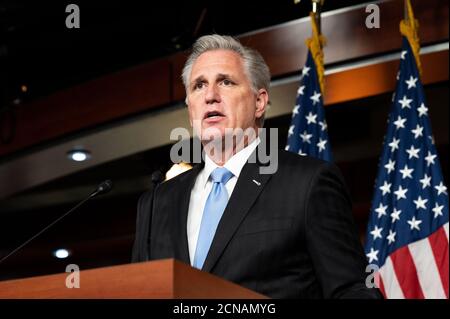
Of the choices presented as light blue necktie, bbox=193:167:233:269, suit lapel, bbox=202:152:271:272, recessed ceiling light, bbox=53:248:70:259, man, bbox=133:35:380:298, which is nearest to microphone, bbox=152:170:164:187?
man, bbox=133:35:380:298

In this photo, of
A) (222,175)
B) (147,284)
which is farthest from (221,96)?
(147,284)

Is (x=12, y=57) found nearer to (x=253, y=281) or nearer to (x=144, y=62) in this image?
(x=144, y=62)

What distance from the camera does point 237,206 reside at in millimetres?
2053

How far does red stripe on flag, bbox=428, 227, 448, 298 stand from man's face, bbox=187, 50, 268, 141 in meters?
1.79

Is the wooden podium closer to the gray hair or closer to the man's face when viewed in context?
the man's face

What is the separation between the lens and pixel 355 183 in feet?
23.3

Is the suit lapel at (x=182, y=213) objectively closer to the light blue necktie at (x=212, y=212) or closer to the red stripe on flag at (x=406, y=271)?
the light blue necktie at (x=212, y=212)

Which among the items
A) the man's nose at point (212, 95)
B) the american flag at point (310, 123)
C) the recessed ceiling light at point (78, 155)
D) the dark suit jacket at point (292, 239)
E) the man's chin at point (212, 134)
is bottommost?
the dark suit jacket at point (292, 239)

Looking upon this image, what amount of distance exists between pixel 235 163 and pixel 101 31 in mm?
3884

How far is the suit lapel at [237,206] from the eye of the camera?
6.50 ft

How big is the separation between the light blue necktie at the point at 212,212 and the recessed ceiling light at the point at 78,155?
13.8 ft

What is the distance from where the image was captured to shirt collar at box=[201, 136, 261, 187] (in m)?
2.27

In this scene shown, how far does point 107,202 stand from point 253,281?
21.6 feet

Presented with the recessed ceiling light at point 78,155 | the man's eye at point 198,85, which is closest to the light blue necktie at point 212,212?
the man's eye at point 198,85
